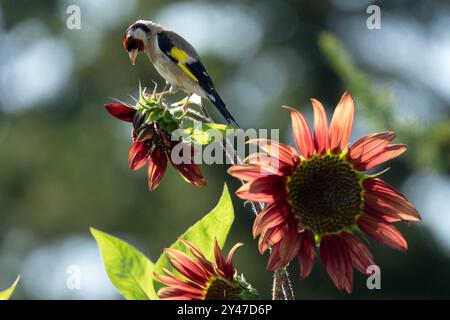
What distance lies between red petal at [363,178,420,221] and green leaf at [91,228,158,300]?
0.48 m

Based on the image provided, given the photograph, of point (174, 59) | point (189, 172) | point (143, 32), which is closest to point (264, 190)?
point (189, 172)

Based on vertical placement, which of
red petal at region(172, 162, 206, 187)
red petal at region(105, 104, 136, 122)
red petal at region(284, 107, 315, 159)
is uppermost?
red petal at region(105, 104, 136, 122)

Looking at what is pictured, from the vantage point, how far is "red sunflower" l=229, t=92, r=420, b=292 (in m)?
1.79

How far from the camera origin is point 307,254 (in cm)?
180

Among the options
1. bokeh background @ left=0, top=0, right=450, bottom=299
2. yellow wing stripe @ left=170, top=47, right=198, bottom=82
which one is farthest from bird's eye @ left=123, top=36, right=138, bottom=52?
bokeh background @ left=0, top=0, right=450, bottom=299

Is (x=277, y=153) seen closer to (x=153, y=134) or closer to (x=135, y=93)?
(x=153, y=134)

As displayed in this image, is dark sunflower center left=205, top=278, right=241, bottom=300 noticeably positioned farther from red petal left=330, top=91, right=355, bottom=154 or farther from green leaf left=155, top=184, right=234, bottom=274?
red petal left=330, top=91, right=355, bottom=154

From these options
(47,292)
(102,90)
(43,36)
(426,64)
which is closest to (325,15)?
(426,64)

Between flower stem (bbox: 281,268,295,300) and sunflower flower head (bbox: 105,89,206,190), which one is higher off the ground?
sunflower flower head (bbox: 105,89,206,190)

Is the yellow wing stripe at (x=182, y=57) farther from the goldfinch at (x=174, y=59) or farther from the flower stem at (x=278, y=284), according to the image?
the flower stem at (x=278, y=284)

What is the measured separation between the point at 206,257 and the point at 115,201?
55.6 feet

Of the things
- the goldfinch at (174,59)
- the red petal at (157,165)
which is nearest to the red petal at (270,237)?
the red petal at (157,165)

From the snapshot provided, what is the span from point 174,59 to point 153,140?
1739mm
